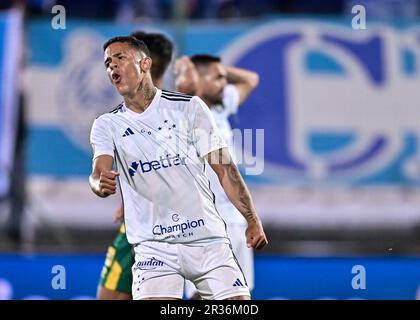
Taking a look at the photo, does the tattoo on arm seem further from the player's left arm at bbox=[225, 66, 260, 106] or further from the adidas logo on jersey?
the player's left arm at bbox=[225, 66, 260, 106]

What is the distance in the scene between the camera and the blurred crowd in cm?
807

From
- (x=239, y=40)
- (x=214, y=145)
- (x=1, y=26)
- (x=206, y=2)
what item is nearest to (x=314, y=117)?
(x=239, y=40)

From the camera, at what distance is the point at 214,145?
4.08 meters

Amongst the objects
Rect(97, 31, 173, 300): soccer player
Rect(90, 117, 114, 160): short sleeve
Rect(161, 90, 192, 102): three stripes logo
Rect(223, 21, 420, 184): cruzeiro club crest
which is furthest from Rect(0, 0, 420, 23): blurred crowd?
Rect(90, 117, 114, 160): short sleeve

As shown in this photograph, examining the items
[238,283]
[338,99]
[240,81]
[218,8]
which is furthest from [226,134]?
[218,8]

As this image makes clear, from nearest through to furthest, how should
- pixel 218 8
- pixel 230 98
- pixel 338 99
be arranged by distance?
pixel 230 98, pixel 338 99, pixel 218 8

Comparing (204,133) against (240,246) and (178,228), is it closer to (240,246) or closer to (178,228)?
(178,228)

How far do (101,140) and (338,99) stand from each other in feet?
14.2

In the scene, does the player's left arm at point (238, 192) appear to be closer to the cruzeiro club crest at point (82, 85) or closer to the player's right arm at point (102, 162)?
the player's right arm at point (102, 162)

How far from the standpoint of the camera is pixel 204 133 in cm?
408

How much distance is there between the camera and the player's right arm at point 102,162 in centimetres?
371

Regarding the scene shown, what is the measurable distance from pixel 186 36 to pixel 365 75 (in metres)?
1.47
